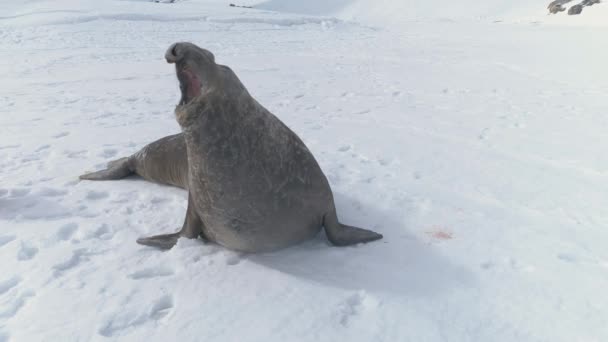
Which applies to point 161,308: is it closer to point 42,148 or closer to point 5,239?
point 5,239

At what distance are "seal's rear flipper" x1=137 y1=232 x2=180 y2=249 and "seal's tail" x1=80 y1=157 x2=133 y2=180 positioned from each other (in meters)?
1.33

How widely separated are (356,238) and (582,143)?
2886mm

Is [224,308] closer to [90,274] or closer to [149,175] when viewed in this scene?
[90,274]

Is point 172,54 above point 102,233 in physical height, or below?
above

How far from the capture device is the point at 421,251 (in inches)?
105

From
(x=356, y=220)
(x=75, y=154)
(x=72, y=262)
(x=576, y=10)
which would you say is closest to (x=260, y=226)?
(x=356, y=220)

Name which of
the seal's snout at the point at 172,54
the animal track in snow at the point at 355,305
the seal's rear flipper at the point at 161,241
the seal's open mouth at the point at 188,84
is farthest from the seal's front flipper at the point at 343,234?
the seal's snout at the point at 172,54

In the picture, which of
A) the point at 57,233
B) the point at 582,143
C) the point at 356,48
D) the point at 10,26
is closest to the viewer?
the point at 57,233

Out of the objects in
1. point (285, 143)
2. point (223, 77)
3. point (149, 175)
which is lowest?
point (149, 175)

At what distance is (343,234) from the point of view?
8.89 feet

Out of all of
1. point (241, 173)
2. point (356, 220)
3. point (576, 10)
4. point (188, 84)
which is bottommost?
point (356, 220)

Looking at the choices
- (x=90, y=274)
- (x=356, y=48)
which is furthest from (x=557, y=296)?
(x=356, y=48)

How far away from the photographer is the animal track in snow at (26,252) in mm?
2664

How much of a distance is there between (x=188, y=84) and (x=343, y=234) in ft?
3.69
